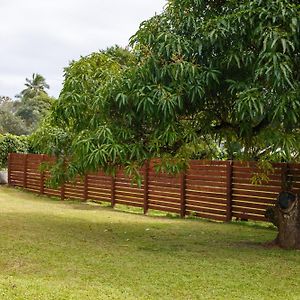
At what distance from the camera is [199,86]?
687 cm

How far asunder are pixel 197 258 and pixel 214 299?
2165 millimetres

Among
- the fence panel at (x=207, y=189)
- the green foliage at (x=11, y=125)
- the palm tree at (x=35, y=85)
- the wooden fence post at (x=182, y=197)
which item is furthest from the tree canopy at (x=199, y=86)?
the palm tree at (x=35, y=85)

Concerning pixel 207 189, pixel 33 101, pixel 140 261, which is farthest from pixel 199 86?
pixel 33 101

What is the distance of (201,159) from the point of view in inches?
512

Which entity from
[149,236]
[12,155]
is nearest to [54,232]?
[149,236]

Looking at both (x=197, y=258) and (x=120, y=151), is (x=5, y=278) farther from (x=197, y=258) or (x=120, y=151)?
(x=197, y=258)

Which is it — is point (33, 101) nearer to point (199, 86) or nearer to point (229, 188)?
point (229, 188)

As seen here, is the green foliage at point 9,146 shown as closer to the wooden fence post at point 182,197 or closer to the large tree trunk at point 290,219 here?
the wooden fence post at point 182,197

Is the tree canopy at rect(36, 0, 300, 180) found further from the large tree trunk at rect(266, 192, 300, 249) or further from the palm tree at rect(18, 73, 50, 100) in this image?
the palm tree at rect(18, 73, 50, 100)

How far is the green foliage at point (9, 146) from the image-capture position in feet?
71.4

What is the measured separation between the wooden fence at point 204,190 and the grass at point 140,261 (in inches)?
24.6

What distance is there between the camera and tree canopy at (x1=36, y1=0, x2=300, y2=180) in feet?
20.9

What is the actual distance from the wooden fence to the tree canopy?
2361 mm

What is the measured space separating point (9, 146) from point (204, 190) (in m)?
11.9
